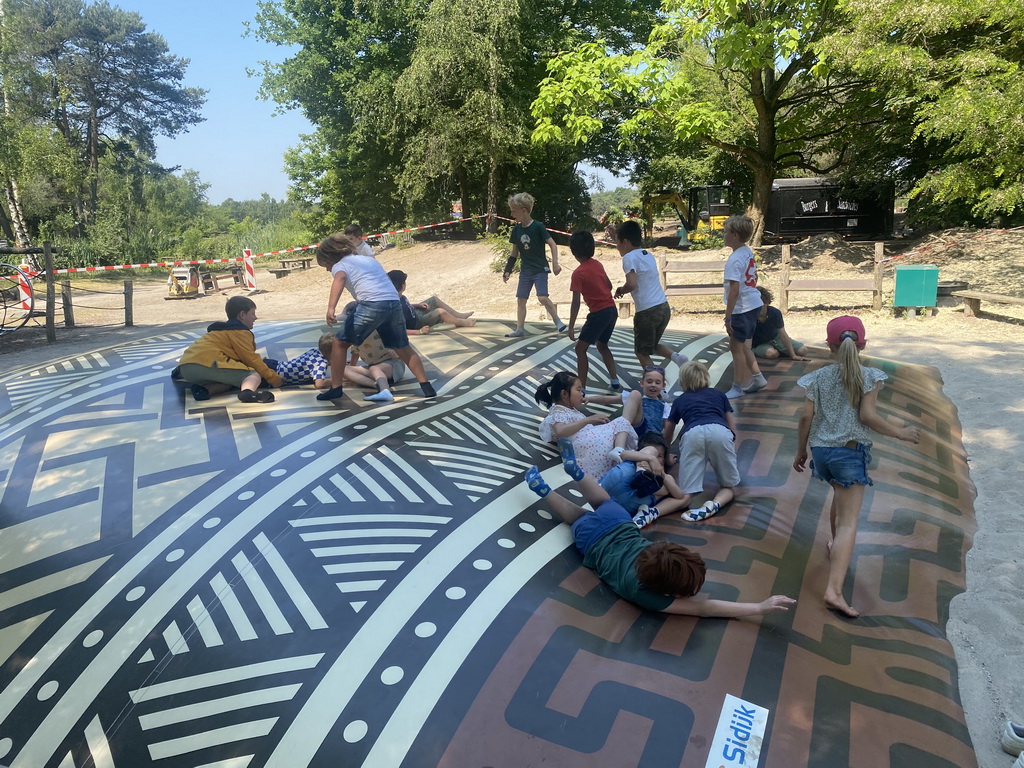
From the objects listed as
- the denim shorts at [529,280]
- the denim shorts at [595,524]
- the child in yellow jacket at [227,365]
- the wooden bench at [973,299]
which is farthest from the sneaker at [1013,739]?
the wooden bench at [973,299]

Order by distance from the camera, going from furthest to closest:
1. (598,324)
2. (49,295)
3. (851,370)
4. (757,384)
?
(49,295), (757,384), (598,324), (851,370)

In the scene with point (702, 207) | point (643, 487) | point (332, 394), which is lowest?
point (643, 487)

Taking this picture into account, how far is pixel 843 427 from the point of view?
3.67 metres

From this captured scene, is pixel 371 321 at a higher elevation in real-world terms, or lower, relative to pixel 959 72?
lower

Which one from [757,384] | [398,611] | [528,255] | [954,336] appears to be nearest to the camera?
[398,611]

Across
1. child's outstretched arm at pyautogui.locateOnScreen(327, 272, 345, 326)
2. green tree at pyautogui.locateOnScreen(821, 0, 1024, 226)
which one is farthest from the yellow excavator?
child's outstretched arm at pyautogui.locateOnScreen(327, 272, 345, 326)

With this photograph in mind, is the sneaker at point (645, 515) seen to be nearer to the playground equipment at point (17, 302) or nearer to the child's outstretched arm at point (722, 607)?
the child's outstretched arm at point (722, 607)

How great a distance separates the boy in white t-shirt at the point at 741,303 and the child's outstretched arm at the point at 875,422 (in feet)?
7.34

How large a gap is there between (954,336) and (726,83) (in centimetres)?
972

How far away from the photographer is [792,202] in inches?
803

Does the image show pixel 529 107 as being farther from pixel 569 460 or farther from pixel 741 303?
pixel 569 460

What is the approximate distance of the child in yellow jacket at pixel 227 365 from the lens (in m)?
5.29

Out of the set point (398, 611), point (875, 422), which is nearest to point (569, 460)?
point (398, 611)

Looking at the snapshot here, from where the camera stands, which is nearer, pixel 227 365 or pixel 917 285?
pixel 227 365
